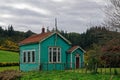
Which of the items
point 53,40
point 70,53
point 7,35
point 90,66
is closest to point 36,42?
point 53,40

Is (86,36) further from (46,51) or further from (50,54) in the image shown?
(46,51)

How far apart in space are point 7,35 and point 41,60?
94.2 m

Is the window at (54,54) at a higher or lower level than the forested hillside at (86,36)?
lower

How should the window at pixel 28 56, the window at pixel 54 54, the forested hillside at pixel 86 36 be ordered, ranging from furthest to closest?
the window at pixel 28 56 → the window at pixel 54 54 → the forested hillside at pixel 86 36

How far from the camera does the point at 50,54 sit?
38781 mm

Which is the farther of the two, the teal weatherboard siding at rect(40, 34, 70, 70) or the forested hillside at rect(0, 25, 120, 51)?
the teal weatherboard siding at rect(40, 34, 70, 70)

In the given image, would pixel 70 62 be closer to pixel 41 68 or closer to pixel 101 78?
pixel 41 68

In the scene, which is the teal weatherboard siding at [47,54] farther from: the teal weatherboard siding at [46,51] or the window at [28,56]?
the window at [28,56]

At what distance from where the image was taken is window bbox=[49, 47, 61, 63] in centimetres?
3878

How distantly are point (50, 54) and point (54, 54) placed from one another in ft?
1.73

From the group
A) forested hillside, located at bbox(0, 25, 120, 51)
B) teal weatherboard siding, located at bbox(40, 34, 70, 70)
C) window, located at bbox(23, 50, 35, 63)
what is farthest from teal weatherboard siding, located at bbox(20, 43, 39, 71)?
forested hillside, located at bbox(0, 25, 120, 51)

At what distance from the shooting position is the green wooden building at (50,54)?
38.0 meters

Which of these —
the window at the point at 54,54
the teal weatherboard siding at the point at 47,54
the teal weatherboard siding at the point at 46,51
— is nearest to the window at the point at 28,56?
the teal weatherboard siding at the point at 47,54

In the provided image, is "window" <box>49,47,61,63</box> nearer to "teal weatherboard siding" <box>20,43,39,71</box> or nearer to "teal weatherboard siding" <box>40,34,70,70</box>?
"teal weatherboard siding" <box>40,34,70,70</box>
